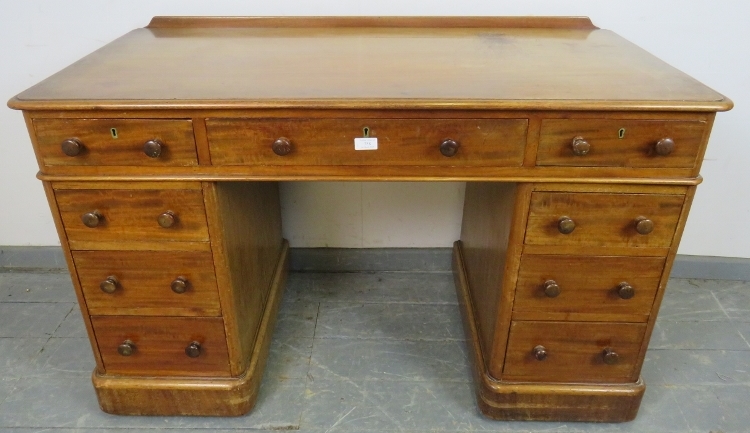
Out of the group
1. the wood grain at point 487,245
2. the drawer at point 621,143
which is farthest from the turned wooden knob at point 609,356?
the drawer at point 621,143

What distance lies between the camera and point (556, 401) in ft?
4.81

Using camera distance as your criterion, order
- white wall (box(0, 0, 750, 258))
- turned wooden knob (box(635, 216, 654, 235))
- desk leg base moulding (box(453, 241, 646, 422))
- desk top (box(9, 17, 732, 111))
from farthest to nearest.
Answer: white wall (box(0, 0, 750, 258)) → desk leg base moulding (box(453, 241, 646, 422)) → turned wooden knob (box(635, 216, 654, 235)) → desk top (box(9, 17, 732, 111))

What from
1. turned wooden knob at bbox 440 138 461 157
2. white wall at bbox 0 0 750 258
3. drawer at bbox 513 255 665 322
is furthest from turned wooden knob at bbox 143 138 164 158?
drawer at bbox 513 255 665 322

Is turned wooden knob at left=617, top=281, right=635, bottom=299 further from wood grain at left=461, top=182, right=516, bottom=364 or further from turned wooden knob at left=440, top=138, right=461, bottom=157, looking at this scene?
turned wooden knob at left=440, top=138, right=461, bottom=157

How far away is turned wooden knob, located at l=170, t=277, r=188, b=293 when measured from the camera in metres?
1.31

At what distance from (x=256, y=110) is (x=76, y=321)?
3.96 feet

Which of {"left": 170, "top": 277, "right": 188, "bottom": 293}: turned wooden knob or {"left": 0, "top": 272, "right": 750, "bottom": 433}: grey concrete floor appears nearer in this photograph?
{"left": 170, "top": 277, "right": 188, "bottom": 293}: turned wooden knob

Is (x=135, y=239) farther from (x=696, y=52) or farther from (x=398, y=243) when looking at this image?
(x=696, y=52)

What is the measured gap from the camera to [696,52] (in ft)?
5.64

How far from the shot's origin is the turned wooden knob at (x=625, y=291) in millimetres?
1290

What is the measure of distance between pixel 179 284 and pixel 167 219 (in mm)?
180

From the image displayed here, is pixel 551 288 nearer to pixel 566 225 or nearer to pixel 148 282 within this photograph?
pixel 566 225

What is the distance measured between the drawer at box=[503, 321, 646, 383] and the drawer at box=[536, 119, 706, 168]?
0.43 metres

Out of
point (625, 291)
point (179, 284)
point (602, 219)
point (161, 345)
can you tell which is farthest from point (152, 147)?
point (625, 291)
